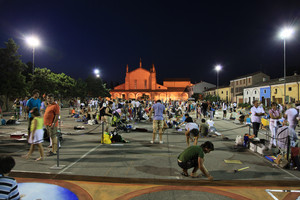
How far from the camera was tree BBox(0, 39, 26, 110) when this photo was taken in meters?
33.1

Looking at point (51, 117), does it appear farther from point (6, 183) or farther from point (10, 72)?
point (10, 72)

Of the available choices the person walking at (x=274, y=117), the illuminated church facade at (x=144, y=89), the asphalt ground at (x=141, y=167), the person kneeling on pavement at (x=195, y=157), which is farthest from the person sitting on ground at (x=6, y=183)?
the illuminated church facade at (x=144, y=89)

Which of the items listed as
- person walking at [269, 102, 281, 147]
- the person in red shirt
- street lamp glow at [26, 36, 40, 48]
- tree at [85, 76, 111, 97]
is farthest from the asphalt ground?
tree at [85, 76, 111, 97]

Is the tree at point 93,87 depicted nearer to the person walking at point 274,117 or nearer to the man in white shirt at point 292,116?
the person walking at point 274,117

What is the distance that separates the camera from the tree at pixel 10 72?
3309 centimetres

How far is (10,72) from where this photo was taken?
33812mm

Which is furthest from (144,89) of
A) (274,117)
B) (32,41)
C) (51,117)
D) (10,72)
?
(51,117)

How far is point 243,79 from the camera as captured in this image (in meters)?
64.0

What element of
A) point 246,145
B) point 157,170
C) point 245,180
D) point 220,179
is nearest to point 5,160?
point 157,170

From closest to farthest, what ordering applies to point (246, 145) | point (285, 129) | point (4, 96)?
1. point (285, 129)
2. point (246, 145)
3. point (4, 96)

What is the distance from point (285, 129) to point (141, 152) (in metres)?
4.94

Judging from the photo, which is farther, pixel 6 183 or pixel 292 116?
pixel 292 116

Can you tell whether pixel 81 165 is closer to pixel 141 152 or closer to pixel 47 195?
pixel 47 195

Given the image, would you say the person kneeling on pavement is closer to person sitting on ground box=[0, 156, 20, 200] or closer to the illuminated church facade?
person sitting on ground box=[0, 156, 20, 200]
